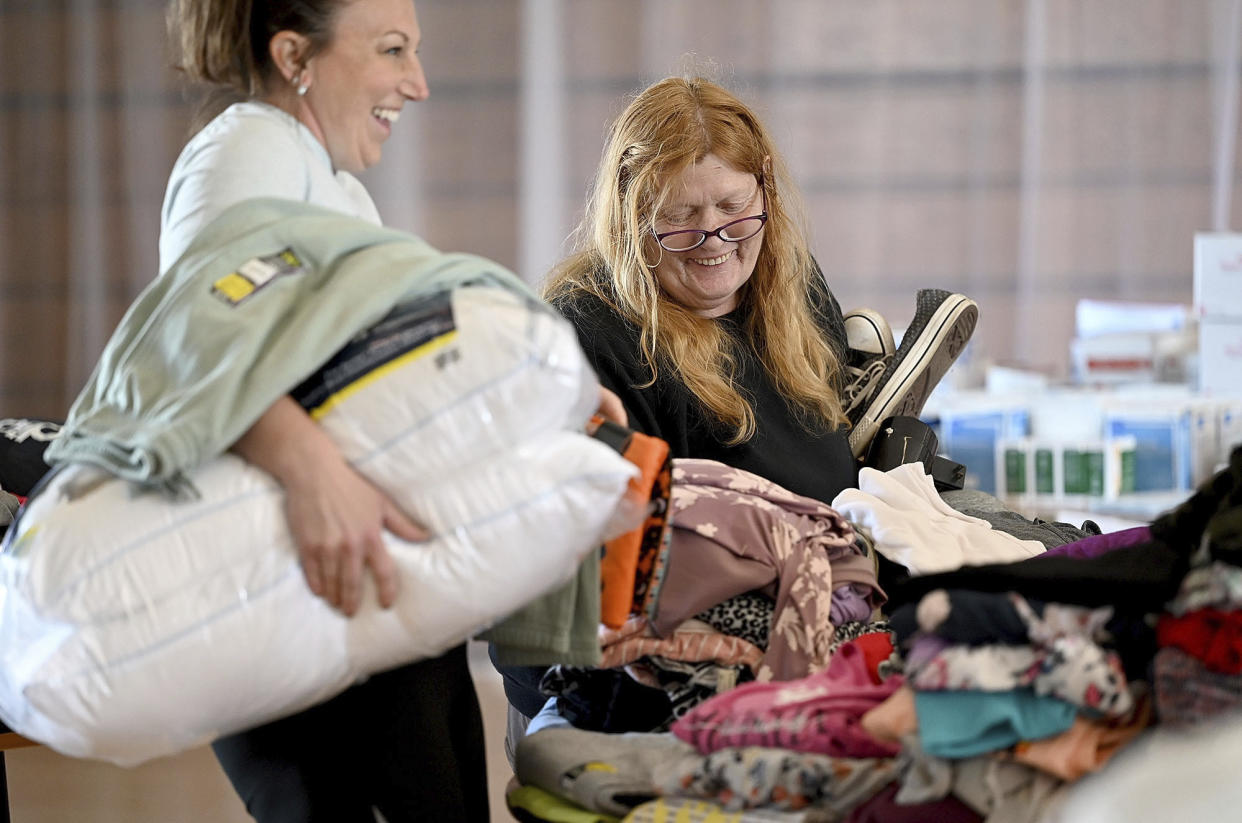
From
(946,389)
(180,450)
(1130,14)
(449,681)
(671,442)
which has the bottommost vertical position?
(946,389)

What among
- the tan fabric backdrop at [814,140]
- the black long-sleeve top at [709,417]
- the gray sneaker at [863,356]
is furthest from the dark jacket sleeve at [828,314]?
the tan fabric backdrop at [814,140]

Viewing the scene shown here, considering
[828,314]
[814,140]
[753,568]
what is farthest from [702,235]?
[814,140]

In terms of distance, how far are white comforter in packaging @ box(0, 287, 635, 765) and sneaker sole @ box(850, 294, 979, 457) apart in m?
0.90

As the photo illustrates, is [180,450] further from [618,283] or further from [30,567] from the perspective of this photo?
[618,283]

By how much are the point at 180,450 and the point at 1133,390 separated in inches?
123

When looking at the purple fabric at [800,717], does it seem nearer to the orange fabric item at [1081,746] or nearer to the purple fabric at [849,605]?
the orange fabric item at [1081,746]

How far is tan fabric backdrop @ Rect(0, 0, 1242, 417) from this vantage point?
4.27m

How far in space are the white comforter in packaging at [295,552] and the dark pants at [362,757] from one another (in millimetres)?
177

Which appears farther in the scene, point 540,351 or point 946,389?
point 946,389

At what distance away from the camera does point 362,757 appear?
3.93ft

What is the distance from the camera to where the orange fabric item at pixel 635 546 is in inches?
44.8

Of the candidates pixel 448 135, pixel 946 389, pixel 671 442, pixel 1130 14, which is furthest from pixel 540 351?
pixel 1130 14

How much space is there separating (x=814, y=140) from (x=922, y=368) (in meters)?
2.66

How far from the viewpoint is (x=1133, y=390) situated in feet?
11.5
